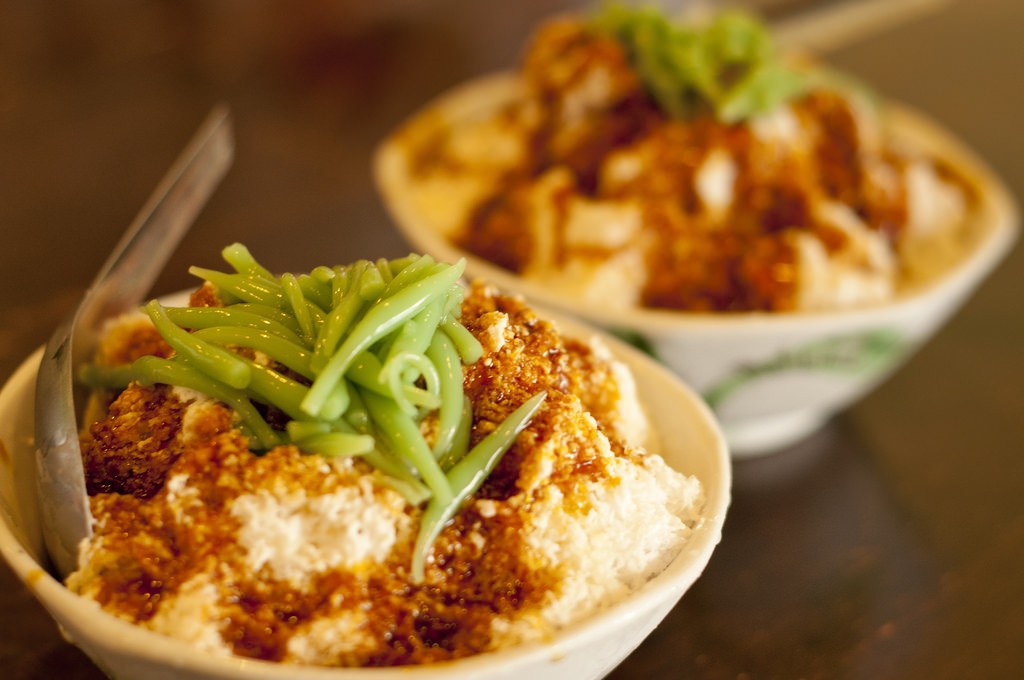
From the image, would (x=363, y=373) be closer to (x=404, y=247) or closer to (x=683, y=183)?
(x=683, y=183)

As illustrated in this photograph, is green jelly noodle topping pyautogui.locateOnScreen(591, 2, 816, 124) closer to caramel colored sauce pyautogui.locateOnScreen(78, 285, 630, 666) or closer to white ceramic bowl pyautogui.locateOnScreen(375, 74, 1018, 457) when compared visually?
white ceramic bowl pyautogui.locateOnScreen(375, 74, 1018, 457)

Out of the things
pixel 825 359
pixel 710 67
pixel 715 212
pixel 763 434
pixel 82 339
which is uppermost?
pixel 82 339

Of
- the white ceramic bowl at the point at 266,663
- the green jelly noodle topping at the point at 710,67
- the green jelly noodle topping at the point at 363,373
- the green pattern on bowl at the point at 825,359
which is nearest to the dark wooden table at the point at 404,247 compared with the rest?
the green pattern on bowl at the point at 825,359

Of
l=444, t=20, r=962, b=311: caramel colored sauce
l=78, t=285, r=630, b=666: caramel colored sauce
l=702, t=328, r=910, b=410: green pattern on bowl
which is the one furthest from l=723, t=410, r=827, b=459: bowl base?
l=78, t=285, r=630, b=666: caramel colored sauce

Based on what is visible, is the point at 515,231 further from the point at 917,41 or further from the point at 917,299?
the point at 917,41

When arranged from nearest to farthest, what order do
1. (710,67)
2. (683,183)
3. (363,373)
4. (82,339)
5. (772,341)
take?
(363,373) → (82,339) → (772,341) → (683,183) → (710,67)

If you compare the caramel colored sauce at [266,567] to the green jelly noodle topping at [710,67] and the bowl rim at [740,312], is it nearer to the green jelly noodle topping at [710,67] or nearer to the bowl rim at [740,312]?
the bowl rim at [740,312]

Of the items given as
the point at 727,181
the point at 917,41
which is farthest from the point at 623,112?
the point at 917,41

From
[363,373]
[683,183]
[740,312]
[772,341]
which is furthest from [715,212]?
[363,373]
